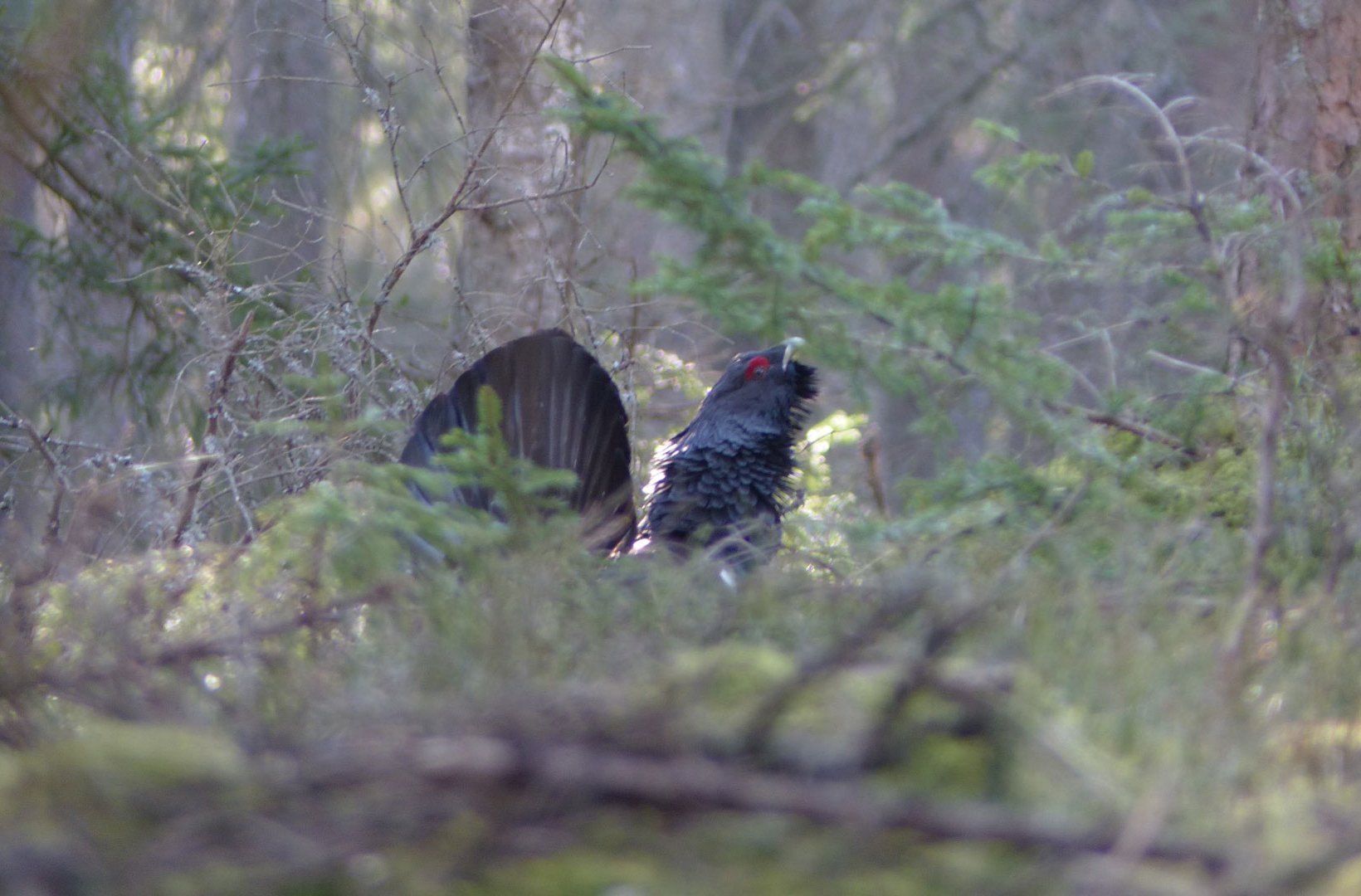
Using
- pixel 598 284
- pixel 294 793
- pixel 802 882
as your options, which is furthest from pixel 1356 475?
pixel 598 284

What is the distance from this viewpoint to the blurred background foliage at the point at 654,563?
1.71 m

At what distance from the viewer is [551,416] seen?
529 cm

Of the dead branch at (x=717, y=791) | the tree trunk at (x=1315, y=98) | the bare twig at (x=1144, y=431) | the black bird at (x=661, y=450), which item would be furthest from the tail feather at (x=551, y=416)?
the tree trunk at (x=1315, y=98)

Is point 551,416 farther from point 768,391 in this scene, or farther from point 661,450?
point 768,391

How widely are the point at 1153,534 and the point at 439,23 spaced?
7.28 m

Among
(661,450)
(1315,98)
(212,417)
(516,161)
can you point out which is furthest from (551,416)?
(1315,98)

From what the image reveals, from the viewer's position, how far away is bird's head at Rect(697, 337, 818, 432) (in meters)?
6.08

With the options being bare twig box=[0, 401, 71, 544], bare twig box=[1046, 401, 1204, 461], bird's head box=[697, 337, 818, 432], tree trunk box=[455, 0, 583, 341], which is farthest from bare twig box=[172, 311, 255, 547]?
bare twig box=[1046, 401, 1204, 461]

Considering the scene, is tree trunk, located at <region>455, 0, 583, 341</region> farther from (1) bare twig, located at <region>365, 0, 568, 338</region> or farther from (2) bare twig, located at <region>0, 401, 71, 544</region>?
(2) bare twig, located at <region>0, 401, 71, 544</region>

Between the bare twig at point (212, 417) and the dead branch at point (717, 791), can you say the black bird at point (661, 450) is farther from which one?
the dead branch at point (717, 791)

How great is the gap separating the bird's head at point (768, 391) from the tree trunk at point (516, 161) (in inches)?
46.9

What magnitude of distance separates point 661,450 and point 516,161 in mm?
2125

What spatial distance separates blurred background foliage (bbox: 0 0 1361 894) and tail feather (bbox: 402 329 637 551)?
1.80 feet

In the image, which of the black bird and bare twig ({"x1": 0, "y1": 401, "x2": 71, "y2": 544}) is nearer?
bare twig ({"x1": 0, "y1": 401, "x2": 71, "y2": 544})
